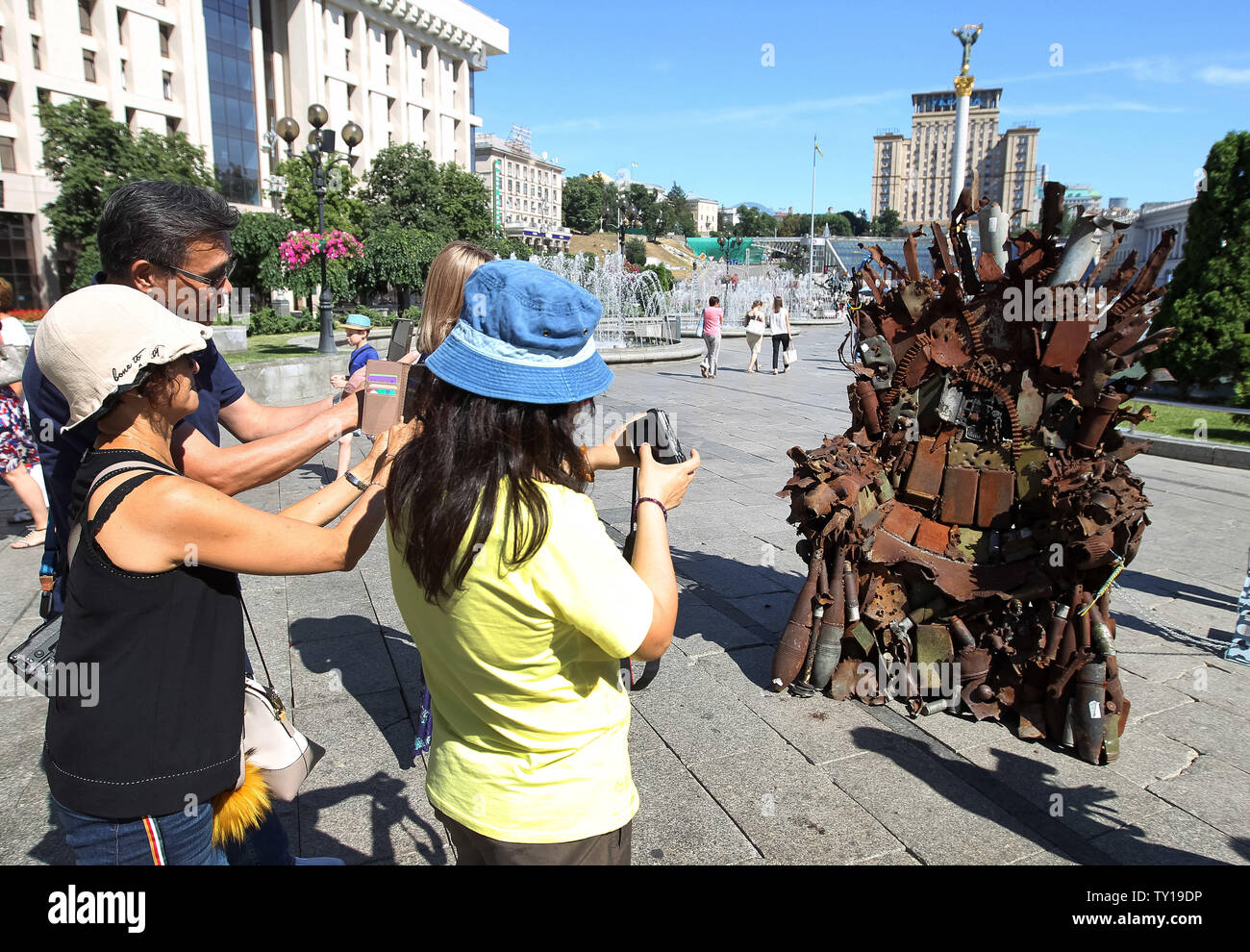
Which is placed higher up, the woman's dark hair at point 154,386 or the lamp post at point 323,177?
the lamp post at point 323,177

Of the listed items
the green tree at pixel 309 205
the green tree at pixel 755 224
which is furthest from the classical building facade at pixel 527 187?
the green tree at pixel 309 205

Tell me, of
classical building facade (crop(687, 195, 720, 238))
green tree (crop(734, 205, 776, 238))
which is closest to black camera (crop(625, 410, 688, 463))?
green tree (crop(734, 205, 776, 238))

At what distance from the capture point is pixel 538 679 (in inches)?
53.2

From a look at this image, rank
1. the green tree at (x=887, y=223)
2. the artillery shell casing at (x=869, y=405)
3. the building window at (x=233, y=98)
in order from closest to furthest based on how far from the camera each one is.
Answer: the artillery shell casing at (x=869, y=405), the building window at (x=233, y=98), the green tree at (x=887, y=223)

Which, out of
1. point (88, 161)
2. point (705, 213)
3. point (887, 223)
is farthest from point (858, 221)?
point (88, 161)

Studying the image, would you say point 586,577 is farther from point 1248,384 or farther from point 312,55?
point 312,55

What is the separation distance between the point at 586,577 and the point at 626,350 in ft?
55.4

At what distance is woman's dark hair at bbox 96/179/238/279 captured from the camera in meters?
1.98

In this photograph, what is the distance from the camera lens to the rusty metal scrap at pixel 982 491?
3.24m

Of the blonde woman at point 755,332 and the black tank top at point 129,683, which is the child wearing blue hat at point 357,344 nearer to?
the black tank top at point 129,683

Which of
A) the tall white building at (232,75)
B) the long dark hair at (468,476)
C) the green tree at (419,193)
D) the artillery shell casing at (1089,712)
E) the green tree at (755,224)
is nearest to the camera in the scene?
the long dark hair at (468,476)

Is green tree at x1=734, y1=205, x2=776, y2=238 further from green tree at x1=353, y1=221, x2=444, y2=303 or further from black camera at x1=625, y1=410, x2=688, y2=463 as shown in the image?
black camera at x1=625, y1=410, x2=688, y2=463

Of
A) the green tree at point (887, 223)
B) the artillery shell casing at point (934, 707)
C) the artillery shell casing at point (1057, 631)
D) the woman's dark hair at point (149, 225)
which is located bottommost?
the artillery shell casing at point (934, 707)
